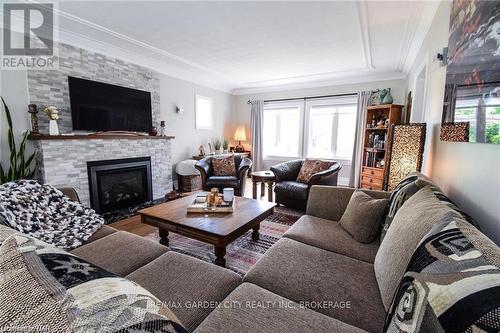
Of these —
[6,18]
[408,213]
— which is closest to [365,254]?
[408,213]

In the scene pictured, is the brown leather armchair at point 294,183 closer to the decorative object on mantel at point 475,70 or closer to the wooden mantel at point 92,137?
the decorative object on mantel at point 475,70

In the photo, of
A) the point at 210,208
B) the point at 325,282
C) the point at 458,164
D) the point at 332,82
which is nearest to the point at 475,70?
the point at 458,164

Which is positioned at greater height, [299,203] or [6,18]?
[6,18]

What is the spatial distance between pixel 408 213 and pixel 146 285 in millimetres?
1271

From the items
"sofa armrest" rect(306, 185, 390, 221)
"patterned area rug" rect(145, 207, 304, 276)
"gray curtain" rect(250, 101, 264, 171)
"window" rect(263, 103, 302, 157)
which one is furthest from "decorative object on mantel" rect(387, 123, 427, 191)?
"gray curtain" rect(250, 101, 264, 171)

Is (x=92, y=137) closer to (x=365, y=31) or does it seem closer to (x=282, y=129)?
(x=365, y=31)

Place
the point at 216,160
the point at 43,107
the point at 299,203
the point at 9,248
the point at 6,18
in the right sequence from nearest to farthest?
the point at 9,248, the point at 6,18, the point at 43,107, the point at 299,203, the point at 216,160

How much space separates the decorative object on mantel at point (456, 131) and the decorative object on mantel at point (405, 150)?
464 millimetres

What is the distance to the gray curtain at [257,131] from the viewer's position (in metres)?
5.79

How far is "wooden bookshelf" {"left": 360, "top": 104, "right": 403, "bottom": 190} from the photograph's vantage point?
3975mm

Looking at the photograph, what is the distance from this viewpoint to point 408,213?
106cm

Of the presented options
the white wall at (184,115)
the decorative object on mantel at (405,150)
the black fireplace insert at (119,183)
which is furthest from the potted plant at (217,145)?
the decorative object on mantel at (405,150)

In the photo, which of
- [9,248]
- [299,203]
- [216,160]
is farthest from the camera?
[216,160]

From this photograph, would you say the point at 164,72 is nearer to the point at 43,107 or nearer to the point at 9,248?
the point at 43,107
